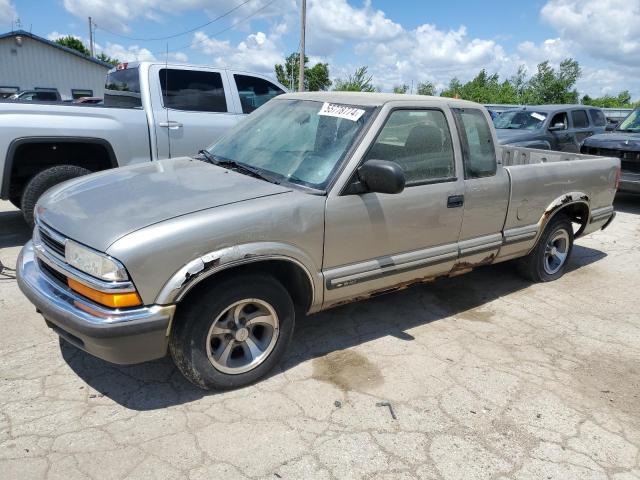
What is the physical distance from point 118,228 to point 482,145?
2.94 meters

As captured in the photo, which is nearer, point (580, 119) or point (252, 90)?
point (252, 90)

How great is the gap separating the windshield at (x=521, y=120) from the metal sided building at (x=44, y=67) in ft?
83.9

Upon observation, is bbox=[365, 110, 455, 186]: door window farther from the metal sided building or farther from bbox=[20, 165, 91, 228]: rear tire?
the metal sided building

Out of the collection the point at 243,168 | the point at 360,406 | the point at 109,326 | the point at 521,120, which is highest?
the point at 521,120

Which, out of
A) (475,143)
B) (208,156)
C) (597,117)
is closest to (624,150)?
(597,117)

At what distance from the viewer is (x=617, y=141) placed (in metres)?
8.96

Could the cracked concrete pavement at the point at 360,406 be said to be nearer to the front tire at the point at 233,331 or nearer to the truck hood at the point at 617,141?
the front tire at the point at 233,331

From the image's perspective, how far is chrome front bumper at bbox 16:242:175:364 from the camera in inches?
102

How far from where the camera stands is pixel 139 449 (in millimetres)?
2617

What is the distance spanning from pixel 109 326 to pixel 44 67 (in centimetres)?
3248

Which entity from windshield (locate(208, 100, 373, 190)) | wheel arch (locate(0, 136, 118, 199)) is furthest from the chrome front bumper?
wheel arch (locate(0, 136, 118, 199))

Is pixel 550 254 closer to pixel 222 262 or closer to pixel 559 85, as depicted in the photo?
pixel 222 262

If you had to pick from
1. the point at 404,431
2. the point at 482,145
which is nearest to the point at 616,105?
the point at 482,145

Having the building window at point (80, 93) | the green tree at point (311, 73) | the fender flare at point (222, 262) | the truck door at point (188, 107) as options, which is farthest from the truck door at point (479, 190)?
the green tree at point (311, 73)
